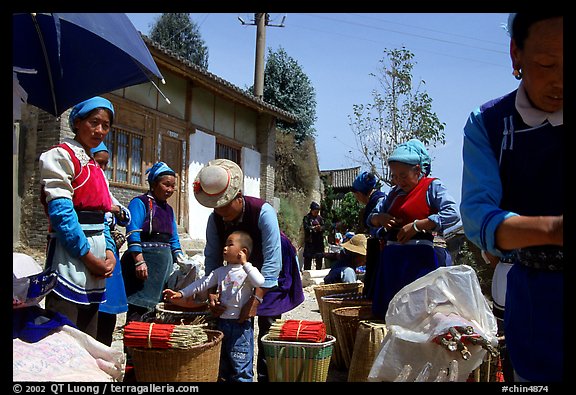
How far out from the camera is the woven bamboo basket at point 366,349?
3373mm

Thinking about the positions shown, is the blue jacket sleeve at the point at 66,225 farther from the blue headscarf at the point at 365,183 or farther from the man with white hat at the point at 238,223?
the blue headscarf at the point at 365,183

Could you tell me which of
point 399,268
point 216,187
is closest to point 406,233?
Answer: point 399,268

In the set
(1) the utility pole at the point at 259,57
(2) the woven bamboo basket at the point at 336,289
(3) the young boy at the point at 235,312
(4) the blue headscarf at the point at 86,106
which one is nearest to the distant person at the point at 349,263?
(2) the woven bamboo basket at the point at 336,289

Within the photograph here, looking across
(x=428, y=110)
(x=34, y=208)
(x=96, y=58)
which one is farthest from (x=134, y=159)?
(x=96, y=58)

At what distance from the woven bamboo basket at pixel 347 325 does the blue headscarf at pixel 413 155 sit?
1251 millimetres

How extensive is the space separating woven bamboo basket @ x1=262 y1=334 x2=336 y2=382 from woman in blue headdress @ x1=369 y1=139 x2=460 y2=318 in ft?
3.11

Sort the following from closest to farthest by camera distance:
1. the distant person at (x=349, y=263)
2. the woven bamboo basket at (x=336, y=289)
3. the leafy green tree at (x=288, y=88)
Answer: the woven bamboo basket at (x=336, y=289) < the distant person at (x=349, y=263) < the leafy green tree at (x=288, y=88)

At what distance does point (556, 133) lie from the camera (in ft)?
4.42

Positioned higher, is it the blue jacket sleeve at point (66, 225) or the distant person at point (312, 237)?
the blue jacket sleeve at point (66, 225)

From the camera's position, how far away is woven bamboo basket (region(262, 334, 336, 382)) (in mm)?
3061

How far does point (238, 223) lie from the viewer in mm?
3203

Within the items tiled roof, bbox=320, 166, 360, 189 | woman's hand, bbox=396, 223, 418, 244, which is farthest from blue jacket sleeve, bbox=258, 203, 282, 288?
tiled roof, bbox=320, 166, 360, 189

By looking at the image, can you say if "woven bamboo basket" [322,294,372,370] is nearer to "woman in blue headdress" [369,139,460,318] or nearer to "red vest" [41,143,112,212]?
"woman in blue headdress" [369,139,460,318]

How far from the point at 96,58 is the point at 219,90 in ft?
32.0
